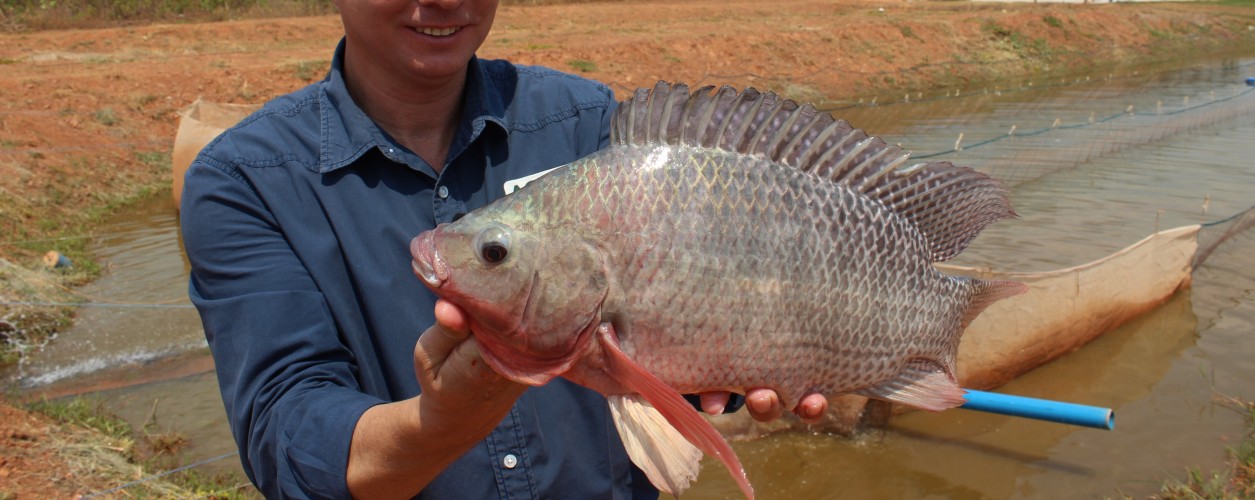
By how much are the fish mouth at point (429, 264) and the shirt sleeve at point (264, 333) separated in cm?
41

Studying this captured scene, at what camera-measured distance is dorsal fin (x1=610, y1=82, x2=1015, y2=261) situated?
201 cm

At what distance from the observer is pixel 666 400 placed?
1.75 metres

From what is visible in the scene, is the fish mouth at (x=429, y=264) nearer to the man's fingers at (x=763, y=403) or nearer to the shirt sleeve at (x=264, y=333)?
the shirt sleeve at (x=264, y=333)

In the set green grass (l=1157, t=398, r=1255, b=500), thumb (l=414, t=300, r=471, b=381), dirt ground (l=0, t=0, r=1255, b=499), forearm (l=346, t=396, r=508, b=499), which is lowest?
dirt ground (l=0, t=0, r=1255, b=499)

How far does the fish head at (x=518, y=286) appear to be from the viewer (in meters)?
1.68

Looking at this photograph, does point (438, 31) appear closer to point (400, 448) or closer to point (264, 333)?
point (264, 333)

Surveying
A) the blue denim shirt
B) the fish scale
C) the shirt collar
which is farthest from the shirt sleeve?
the fish scale

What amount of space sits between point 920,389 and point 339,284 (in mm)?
1387

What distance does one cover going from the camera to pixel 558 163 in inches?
96.7

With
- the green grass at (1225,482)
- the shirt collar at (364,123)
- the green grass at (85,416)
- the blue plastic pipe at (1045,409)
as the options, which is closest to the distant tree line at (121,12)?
the green grass at (85,416)

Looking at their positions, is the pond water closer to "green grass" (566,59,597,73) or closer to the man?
the man

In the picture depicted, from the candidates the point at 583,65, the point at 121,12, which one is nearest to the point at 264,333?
the point at 583,65

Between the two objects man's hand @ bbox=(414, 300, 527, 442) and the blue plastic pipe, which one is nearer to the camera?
man's hand @ bbox=(414, 300, 527, 442)

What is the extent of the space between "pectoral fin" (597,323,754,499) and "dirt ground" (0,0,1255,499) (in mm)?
Result: 4099
